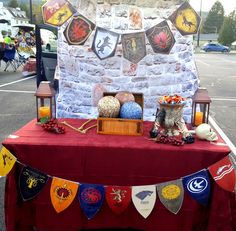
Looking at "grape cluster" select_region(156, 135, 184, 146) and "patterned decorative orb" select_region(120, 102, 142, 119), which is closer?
"grape cluster" select_region(156, 135, 184, 146)

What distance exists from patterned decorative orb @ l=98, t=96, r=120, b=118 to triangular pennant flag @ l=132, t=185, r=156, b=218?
21.5 inches

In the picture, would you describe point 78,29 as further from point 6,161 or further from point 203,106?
point 6,161

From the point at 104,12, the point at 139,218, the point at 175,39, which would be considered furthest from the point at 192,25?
the point at 139,218

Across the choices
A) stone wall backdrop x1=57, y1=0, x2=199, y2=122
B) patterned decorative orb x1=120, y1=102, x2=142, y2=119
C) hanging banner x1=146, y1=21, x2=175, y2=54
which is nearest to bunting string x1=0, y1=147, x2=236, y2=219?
patterned decorative orb x1=120, y1=102, x2=142, y2=119

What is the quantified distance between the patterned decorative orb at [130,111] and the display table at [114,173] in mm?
175

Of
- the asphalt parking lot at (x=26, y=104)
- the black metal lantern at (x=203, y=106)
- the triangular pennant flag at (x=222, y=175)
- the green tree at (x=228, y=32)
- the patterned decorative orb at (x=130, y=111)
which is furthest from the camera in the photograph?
the green tree at (x=228, y=32)

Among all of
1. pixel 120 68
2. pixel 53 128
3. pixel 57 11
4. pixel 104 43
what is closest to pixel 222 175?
pixel 53 128

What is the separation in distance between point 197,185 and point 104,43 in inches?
63.8

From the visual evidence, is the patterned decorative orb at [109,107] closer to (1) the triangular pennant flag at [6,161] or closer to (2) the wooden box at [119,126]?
(2) the wooden box at [119,126]

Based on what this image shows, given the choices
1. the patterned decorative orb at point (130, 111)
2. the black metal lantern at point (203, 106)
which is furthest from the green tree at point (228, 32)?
the patterned decorative orb at point (130, 111)

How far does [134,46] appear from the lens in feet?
10.8

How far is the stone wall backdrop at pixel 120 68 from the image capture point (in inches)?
127

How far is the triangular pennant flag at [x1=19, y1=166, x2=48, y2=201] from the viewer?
2352mm

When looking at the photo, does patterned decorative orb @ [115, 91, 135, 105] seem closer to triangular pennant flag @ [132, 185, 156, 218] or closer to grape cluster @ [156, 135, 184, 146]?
grape cluster @ [156, 135, 184, 146]
